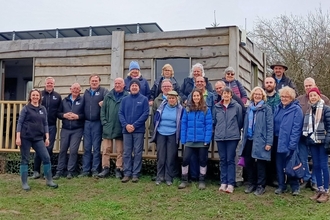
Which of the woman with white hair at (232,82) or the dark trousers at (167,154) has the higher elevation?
the woman with white hair at (232,82)

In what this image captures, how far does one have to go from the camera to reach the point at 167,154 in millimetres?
6355

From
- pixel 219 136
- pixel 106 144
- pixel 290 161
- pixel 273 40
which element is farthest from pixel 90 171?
pixel 273 40

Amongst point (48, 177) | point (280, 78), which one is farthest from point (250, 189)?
point (48, 177)

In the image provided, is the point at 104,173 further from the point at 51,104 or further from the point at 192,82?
the point at 192,82

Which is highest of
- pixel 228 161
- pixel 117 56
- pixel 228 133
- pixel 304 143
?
pixel 117 56

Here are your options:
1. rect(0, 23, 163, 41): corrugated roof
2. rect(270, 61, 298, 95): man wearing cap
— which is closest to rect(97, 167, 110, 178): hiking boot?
rect(270, 61, 298, 95): man wearing cap

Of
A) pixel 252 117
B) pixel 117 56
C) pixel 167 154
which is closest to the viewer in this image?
pixel 252 117

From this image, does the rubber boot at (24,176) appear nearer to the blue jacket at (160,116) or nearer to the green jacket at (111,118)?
the green jacket at (111,118)

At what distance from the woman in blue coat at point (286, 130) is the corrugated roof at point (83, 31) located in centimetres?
480

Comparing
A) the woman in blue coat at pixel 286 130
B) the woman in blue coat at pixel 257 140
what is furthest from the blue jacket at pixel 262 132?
the woman in blue coat at pixel 286 130

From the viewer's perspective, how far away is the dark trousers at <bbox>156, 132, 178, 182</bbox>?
6.34 meters

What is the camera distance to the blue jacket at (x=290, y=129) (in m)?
5.45

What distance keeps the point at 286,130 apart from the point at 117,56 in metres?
4.25

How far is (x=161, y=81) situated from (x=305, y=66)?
45.1 feet
